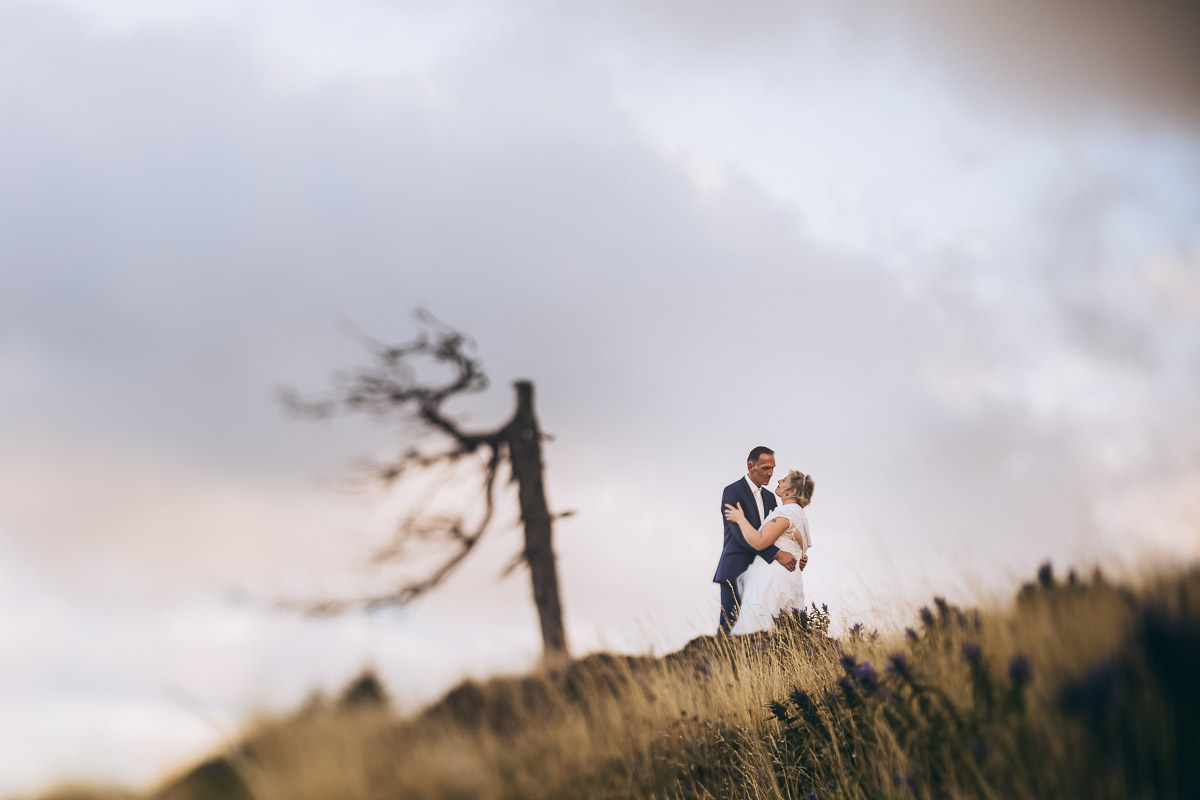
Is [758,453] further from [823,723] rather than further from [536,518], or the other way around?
[536,518]

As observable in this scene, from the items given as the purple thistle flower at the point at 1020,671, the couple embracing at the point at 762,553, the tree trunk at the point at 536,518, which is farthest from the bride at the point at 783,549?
the tree trunk at the point at 536,518

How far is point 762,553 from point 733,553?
0.36 meters

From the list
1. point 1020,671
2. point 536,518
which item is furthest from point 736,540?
point 536,518

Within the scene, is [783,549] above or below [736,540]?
below

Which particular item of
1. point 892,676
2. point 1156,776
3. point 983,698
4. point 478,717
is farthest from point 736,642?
point 478,717

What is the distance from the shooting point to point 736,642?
5133 millimetres

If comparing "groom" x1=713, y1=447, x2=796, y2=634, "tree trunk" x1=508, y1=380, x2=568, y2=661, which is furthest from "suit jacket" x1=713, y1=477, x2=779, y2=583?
"tree trunk" x1=508, y1=380, x2=568, y2=661

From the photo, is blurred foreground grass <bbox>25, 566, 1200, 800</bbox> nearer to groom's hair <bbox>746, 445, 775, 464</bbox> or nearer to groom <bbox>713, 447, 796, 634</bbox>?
groom <bbox>713, 447, 796, 634</bbox>

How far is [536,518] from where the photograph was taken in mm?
9484

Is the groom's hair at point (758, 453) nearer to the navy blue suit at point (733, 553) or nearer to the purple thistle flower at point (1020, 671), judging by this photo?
the navy blue suit at point (733, 553)

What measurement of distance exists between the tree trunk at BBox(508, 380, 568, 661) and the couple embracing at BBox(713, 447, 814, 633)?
359 centimetres

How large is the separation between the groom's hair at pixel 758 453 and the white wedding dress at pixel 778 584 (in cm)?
56

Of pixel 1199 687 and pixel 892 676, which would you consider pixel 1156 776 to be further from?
pixel 892 676

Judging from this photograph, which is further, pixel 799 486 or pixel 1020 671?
pixel 799 486
